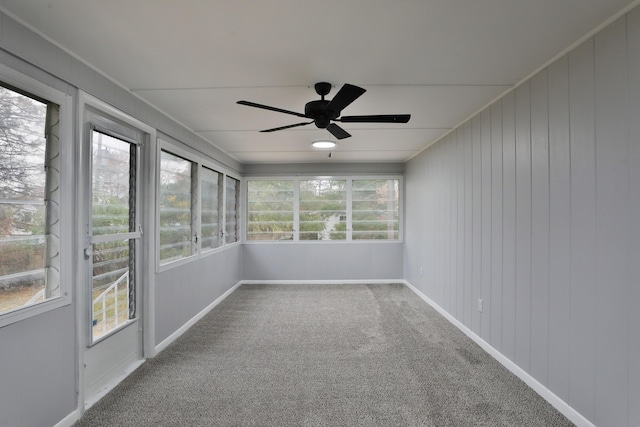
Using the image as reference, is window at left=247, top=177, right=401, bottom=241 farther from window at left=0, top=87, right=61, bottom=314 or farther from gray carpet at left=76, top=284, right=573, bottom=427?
window at left=0, top=87, right=61, bottom=314

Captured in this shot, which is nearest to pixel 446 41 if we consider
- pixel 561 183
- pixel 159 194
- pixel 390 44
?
pixel 390 44

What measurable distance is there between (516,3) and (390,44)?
0.65 metres

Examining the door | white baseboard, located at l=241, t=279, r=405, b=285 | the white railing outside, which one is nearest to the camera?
the door

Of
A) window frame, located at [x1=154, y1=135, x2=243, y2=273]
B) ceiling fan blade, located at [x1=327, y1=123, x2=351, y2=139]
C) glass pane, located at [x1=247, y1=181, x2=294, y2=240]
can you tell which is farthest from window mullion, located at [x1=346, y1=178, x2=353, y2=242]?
ceiling fan blade, located at [x1=327, y1=123, x2=351, y2=139]

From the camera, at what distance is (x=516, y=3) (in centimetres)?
160

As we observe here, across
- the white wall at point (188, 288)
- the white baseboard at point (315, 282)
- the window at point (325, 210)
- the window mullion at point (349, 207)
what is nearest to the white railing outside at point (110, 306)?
the white wall at point (188, 288)

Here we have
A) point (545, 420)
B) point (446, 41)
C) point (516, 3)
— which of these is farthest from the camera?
point (545, 420)

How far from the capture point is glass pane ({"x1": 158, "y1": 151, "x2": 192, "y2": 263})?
333 centimetres

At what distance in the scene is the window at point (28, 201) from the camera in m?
1.70

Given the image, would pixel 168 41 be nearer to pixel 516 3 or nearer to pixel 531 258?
pixel 516 3

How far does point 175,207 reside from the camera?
3.60 metres

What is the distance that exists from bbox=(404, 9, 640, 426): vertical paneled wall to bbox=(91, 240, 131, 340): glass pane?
3.25m

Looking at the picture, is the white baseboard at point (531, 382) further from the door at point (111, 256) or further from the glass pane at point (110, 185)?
the glass pane at point (110, 185)

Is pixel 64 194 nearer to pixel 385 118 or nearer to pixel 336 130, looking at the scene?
pixel 336 130
